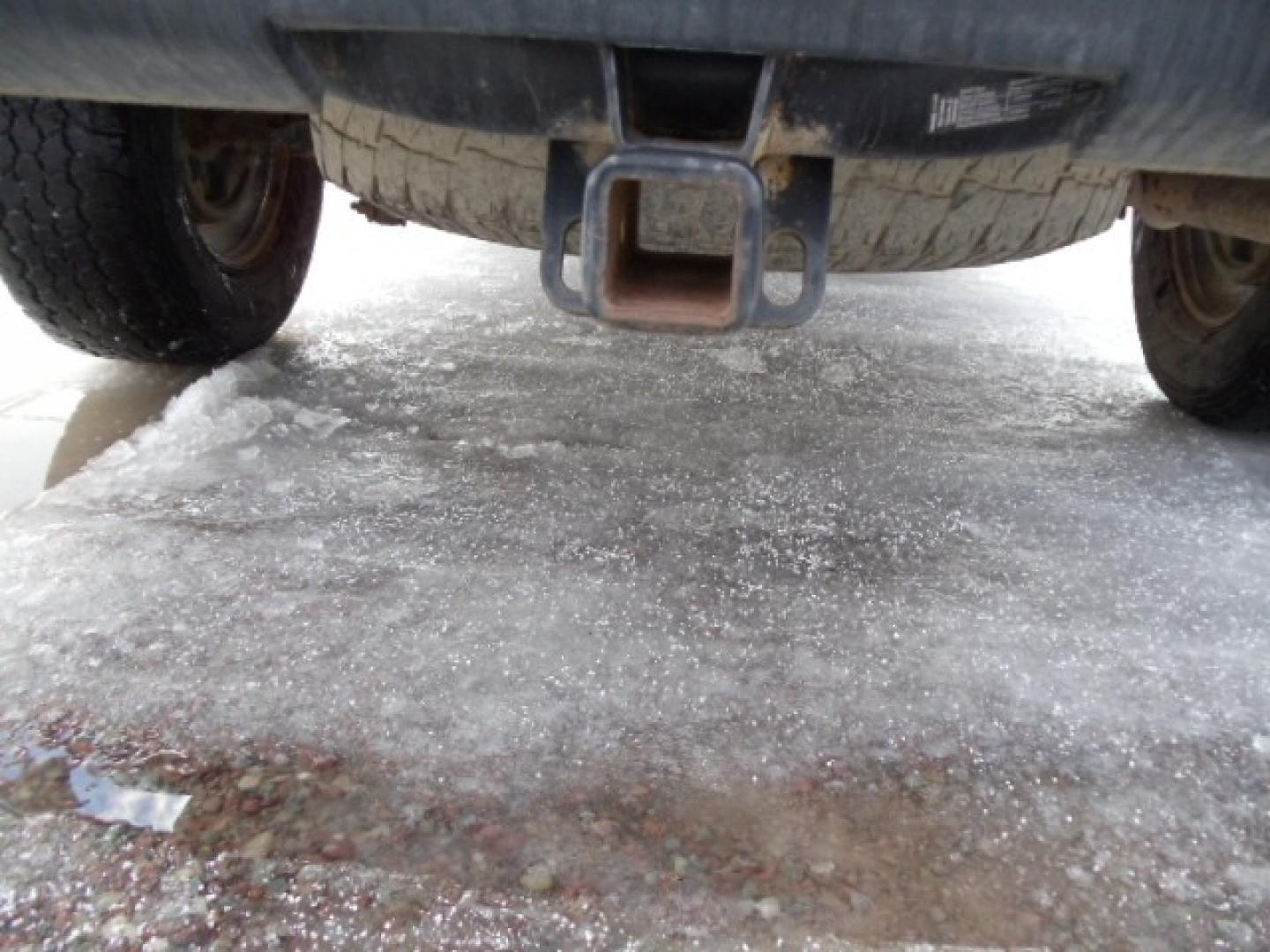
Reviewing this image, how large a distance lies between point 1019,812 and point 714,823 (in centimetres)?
31

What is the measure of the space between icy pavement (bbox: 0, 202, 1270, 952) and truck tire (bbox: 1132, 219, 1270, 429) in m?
0.08

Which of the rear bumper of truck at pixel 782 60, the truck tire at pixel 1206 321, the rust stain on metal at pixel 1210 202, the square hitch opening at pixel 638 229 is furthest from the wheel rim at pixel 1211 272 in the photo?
the square hitch opening at pixel 638 229

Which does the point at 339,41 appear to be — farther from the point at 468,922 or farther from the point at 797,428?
the point at 797,428

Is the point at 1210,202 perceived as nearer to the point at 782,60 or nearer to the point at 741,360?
the point at 782,60

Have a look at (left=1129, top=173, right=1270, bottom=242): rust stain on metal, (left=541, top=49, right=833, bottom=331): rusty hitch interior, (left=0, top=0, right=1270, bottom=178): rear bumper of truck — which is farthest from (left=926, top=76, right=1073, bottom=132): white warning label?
(left=1129, top=173, right=1270, bottom=242): rust stain on metal

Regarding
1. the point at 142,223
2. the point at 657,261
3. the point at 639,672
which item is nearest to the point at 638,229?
the point at 657,261

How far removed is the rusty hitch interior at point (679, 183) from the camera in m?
0.85

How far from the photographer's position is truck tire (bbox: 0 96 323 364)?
1544mm

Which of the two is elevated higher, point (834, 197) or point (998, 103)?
point (998, 103)

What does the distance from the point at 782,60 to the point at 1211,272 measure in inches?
59.8

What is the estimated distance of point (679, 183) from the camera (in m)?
0.86

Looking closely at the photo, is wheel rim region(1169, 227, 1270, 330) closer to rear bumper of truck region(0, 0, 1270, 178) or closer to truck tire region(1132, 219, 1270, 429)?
truck tire region(1132, 219, 1270, 429)

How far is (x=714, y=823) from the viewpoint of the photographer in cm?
92

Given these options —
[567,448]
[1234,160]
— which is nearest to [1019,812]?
[1234,160]
